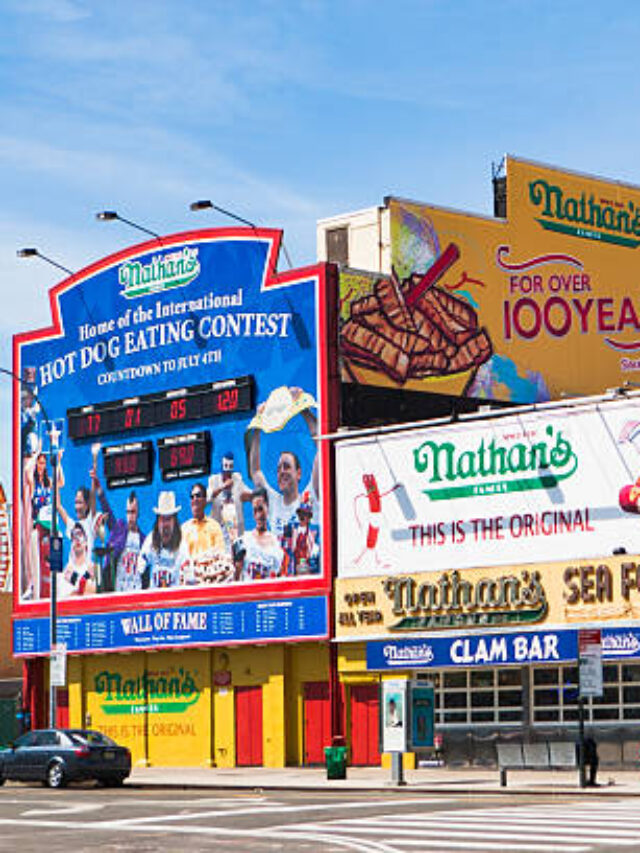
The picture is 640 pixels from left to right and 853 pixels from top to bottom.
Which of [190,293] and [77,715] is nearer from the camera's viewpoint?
[190,293]

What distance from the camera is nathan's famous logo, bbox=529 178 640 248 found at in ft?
183

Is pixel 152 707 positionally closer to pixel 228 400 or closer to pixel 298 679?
pixel 298 679

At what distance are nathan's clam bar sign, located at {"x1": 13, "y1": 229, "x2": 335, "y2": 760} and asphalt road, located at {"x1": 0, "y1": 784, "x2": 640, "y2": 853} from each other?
1392cm

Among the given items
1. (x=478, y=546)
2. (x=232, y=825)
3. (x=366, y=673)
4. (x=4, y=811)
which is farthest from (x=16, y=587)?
(x=232, y=825)

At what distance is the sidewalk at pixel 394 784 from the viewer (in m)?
35.0

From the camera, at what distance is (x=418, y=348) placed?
49.9 m

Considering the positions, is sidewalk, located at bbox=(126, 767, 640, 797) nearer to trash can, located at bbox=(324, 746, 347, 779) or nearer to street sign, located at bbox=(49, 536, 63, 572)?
trash can, located at bbox=(324, 746, 347, 779)

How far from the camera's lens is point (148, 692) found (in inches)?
2098

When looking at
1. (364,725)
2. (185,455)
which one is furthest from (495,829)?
(185,455)

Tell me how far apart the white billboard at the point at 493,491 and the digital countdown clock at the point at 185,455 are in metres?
5.31

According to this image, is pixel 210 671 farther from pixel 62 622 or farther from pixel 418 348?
pixel 418 348

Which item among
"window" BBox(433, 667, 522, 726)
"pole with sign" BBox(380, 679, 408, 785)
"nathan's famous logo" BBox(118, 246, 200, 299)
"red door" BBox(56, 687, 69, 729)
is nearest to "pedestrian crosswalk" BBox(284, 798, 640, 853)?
"pole with sign" BBox(380, 679, 408, 785)

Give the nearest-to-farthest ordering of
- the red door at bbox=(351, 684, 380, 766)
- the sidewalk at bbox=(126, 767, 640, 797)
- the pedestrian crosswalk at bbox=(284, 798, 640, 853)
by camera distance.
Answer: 1. the pedestrian crosswalk at bbox=(284, 798, 640, 853)
2. the sidewalk at bbox=(126, 767, 640, 797)
3. the red door at bbox=(351, 684, 380, 766)

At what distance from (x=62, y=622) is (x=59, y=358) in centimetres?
858
